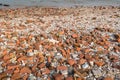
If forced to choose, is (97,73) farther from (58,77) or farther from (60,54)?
(60,54)

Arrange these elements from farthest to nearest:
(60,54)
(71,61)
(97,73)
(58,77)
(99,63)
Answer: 1. (60,54)
2. (71,61)
3. (99,63)
4. (97,73)
5. (58,77)

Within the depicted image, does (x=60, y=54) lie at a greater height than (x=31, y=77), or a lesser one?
greater

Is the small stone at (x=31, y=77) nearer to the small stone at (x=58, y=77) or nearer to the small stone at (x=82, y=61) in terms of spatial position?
the small stone at (x=58, y=77)

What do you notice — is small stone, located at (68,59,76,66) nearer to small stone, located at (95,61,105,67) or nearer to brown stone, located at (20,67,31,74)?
small stone, located at (95,61,105,67)

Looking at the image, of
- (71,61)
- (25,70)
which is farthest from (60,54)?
(25,70)

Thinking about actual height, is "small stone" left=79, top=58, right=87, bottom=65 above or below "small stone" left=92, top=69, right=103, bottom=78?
above

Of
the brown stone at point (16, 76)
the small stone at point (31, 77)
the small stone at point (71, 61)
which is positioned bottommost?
the small stone at point (31, 77)

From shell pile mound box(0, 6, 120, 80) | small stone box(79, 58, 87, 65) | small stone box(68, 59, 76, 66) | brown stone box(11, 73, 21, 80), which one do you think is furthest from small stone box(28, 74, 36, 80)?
small stone box(79, 58, 87, 65)

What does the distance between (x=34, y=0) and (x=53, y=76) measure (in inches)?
1301

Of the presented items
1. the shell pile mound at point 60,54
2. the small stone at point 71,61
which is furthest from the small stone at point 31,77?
the small stone at point 71,61

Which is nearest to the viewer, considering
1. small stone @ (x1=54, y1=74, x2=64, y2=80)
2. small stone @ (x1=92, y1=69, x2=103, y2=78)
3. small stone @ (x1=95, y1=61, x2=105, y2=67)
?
small stone @ (x1=54, y1=74, x2=64, y2=80)

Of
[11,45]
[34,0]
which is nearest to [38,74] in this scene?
[11,45]

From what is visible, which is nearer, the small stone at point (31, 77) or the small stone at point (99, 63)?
the small stone at point (31, 77)

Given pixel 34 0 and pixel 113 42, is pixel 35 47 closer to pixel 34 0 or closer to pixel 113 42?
pixel 113 42
